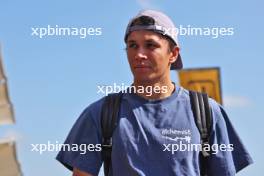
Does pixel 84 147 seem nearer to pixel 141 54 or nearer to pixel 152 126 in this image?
pixel 152 126

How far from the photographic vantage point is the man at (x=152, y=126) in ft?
11.7

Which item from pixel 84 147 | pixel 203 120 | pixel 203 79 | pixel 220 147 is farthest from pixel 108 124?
pixel 203 79

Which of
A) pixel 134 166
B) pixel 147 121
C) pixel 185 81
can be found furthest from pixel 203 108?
pixel 185 81

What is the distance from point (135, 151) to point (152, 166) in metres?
0.15

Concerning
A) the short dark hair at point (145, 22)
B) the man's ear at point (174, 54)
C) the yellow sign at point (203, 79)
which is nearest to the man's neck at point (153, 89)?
the man's ear at point (174, 54)

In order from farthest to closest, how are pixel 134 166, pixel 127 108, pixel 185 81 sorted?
pixel 185 81 → pixel 127 108 → pixel 134 166

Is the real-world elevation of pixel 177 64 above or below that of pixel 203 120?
above

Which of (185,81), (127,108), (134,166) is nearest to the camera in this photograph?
(134,166)

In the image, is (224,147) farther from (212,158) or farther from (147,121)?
(147,121)

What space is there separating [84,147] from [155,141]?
520mm

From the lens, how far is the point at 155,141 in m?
3.59

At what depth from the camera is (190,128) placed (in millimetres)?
3715

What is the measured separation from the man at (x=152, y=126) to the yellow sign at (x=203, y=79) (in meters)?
2.52

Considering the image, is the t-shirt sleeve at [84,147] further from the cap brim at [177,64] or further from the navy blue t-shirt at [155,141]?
the cap brim at [177,64]
